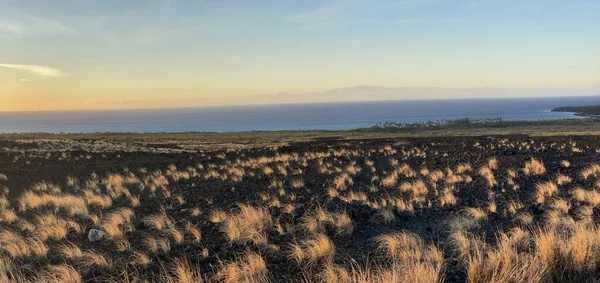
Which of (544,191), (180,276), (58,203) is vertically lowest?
(58,203)

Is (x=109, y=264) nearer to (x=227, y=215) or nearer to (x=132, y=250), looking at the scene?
(x=132, y=250)

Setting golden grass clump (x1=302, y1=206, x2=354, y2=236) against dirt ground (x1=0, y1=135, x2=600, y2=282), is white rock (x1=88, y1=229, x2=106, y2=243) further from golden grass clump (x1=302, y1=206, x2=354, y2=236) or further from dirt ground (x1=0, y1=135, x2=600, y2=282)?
golden grass clump (x1=302, y1=206, x2=354, y2=236)

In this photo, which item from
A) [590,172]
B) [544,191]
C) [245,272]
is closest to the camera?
[245,272]

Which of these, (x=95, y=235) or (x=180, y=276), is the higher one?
(x=180, y=276)

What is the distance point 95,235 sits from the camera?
24.8ft

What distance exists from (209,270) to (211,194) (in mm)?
6281

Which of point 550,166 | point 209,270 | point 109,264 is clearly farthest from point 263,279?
point 550,166

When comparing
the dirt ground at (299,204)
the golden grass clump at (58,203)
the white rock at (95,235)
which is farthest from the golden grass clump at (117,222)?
the golden grass clump at (58,203)

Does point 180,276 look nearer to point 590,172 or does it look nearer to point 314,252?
point 314,252

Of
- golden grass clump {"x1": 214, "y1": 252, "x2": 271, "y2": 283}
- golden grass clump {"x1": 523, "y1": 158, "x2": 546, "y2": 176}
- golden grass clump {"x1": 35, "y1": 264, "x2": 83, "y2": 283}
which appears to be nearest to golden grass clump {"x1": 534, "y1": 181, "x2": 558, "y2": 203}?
golden grass clump {"x1": 523, "y1": 158, "x2": 546, "y2": 176}

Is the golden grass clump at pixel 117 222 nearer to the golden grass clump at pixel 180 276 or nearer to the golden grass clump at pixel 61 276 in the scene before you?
the golden grass clump at pixel 61 276

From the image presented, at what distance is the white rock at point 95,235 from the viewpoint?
293 inches

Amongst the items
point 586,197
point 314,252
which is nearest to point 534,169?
point 586,197

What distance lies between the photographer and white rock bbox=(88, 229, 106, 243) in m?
7.43
